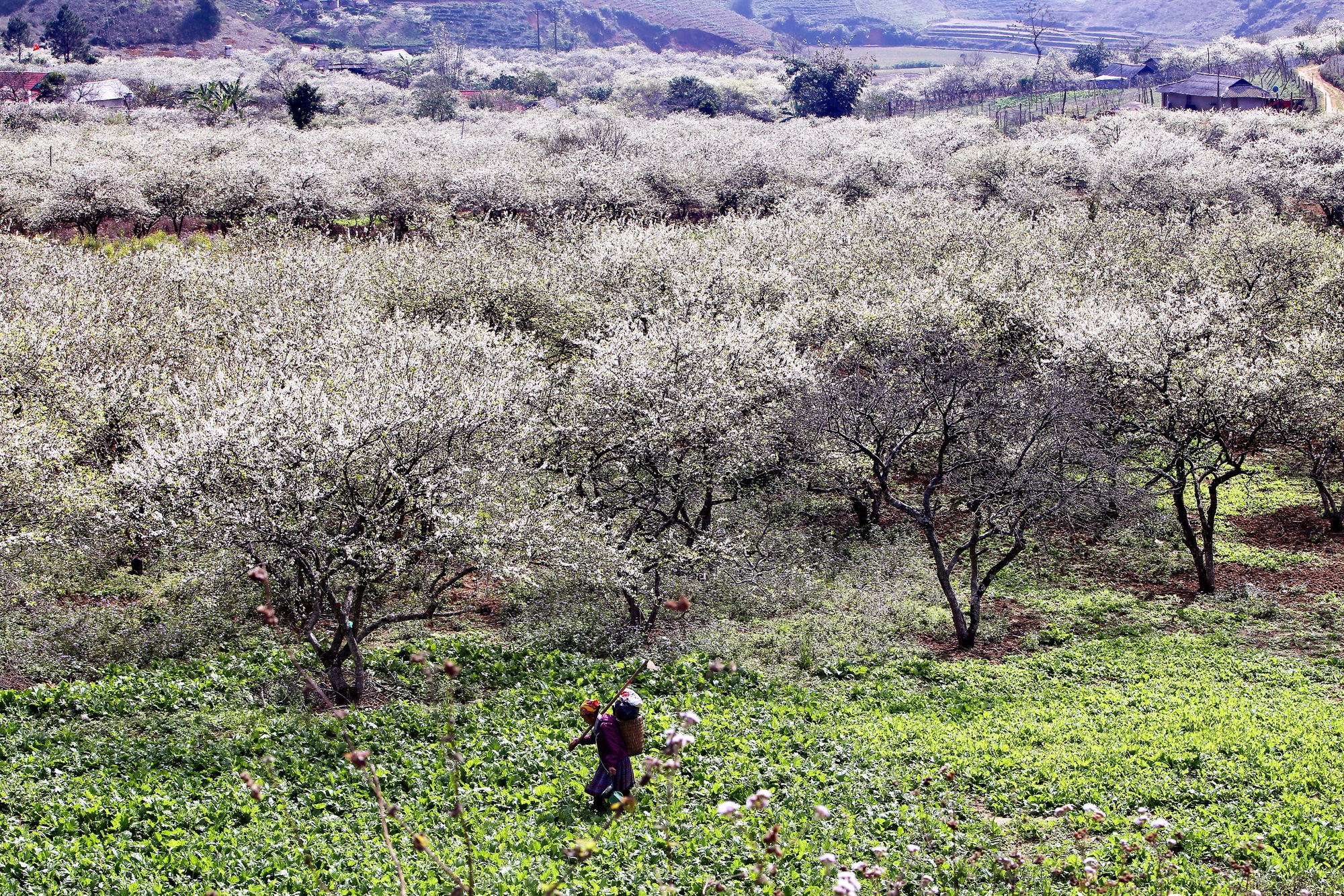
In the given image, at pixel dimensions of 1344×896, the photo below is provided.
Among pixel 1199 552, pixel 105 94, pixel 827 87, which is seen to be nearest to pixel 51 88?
pixel 105 94

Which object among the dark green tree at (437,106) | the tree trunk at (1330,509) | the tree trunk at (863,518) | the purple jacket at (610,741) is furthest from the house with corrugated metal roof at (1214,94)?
the purple jacket at (610,741)

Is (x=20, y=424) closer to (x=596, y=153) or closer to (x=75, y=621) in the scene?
(x=75, y=621)

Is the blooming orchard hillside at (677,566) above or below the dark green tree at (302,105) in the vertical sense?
below

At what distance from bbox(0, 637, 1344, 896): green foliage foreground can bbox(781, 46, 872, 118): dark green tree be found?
116m

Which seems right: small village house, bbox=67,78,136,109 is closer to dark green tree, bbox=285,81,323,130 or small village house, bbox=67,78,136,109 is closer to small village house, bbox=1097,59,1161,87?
dark green tree, bbox=285,81,323,130

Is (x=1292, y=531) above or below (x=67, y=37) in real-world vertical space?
below

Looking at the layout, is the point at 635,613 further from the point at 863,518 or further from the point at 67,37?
the point at 67,37

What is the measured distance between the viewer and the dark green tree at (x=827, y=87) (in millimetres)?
124375

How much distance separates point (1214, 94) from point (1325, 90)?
63.3 feet

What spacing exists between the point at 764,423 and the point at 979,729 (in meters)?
12.5

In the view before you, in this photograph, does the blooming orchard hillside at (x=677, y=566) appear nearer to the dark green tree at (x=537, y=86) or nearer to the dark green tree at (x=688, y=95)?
the dark green tree at (x=688, y=95)

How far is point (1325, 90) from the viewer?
12225 centimetres

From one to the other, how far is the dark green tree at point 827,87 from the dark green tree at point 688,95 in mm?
11458

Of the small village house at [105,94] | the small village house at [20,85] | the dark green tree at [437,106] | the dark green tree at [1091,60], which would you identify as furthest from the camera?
the dark green tree at [1091,60]
